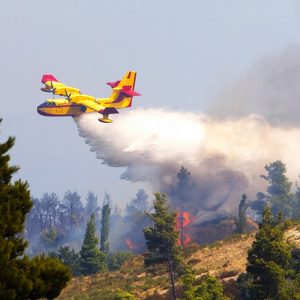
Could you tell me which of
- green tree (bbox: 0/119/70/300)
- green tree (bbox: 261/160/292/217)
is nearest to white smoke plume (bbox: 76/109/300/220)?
green tree (bbox: 261/160/292/217)

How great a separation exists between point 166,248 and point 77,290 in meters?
21.3

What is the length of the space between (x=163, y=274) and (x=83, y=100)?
4028cm

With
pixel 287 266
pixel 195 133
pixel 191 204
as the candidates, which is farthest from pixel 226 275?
pixel 191 204

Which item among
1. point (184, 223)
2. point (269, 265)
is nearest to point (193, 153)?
point (184, 223)

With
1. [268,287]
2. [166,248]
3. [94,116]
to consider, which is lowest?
[268,287]

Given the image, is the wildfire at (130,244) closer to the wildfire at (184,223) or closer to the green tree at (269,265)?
the wildfire at (184,223)

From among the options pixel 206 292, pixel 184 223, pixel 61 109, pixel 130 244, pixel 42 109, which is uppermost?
pixel 61 109

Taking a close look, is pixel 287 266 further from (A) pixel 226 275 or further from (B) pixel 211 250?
(B) pixel 211 250

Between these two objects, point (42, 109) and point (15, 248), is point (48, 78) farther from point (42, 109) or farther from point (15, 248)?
point (15, 248)

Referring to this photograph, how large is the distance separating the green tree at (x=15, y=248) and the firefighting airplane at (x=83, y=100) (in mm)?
81199

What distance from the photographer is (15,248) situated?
25.3m

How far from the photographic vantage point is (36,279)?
24.4m

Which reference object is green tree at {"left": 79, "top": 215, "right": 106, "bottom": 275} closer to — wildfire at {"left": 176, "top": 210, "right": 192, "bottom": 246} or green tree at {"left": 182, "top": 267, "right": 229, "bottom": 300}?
green tree at {"left": 182, "top": 267, "right": 229, "bottom": 300}

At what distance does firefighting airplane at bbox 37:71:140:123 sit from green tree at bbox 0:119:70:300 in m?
81.2
